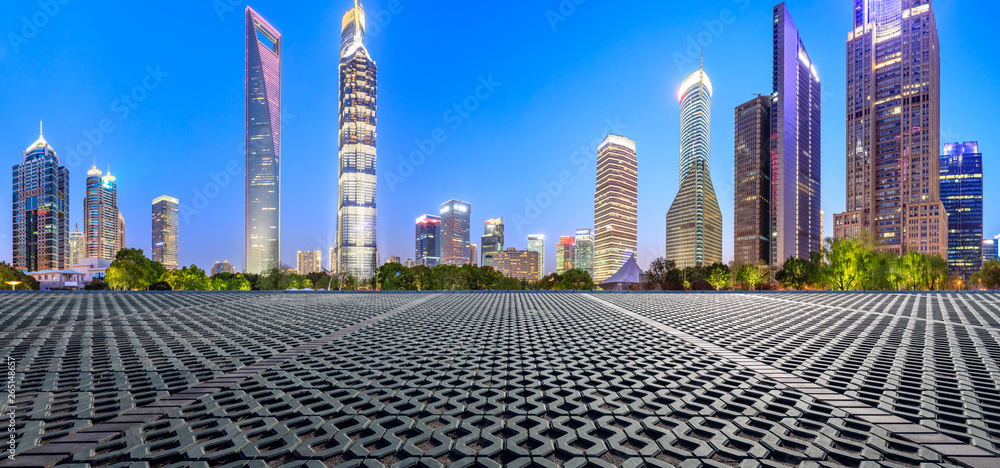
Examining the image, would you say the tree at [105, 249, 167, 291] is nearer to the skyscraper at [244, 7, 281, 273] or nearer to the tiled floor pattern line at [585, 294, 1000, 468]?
the tiled floor pattern line at [585, 294, 1000, 468]

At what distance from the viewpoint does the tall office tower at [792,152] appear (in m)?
117

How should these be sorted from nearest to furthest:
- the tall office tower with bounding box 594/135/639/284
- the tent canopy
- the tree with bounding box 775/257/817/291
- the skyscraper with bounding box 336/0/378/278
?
the tent canopy → the tree with bounding box 775/257/817/291 → the skyscraper with bounding box 336/0/378/278 → the tall office tower with bounding box 594/135/639/284

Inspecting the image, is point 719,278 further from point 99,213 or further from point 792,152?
point 99,213

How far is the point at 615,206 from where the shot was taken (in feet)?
571

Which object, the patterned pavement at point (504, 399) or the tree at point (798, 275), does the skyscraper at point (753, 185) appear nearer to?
the tree at point (798, 275)

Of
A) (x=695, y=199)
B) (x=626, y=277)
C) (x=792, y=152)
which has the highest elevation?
(x=792, y=152)

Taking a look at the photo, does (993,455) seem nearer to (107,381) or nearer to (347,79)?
(107,381)

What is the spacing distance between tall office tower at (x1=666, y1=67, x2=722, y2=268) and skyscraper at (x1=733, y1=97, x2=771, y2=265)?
2557cm

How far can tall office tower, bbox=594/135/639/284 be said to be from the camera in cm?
17212

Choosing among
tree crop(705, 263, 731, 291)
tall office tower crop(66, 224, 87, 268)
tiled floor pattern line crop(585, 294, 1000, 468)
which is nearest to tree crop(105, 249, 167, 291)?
tiled floor pattern line crop(585, 294, 1000, 468)

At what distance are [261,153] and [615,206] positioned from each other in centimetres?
15566

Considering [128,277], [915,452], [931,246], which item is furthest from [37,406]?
[931,246]

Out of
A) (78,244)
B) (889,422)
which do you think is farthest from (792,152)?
(78,244)

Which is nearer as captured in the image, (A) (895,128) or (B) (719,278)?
(B) (719,278)
